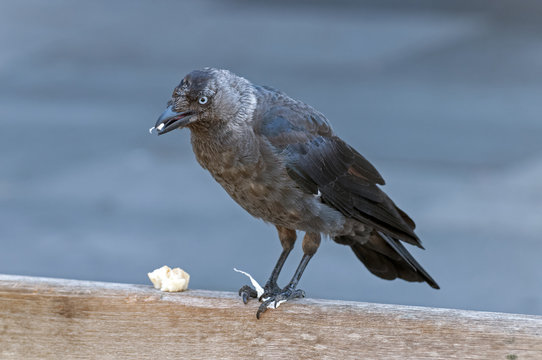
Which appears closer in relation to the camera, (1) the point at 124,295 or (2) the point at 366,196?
(1) the point at 124,295

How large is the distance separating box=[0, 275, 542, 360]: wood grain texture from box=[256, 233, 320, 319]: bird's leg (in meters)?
0.04

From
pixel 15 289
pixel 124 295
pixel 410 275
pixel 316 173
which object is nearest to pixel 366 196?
pixel 316 173

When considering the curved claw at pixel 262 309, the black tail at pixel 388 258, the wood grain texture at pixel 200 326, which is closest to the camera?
the wood grain texture at pixel 200 326

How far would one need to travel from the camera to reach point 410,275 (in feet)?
7.71

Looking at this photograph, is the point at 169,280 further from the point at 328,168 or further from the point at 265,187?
the point at 328,168

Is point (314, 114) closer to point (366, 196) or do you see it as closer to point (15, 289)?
point (366, 196)

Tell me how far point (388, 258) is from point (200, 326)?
96 centimetres

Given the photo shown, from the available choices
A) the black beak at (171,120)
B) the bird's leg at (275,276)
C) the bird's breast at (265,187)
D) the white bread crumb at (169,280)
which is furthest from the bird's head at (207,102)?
the bird's leg at (275,276)

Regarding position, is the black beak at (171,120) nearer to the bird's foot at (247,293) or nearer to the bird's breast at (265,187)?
the bird's breast at (265,187)

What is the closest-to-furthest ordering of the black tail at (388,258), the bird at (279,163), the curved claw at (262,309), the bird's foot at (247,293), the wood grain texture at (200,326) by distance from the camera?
the wood grain texture at (200,326) < the curved claw at (262,309) < the bird's foot at (247,293) < the bird at (279,163) < the black tail at (388,258)

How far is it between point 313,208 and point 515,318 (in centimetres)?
70

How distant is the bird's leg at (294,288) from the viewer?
170 cm

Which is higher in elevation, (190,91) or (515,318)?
(190,91)

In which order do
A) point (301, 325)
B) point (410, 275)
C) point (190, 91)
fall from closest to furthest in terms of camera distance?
point (301, 325) < point (190, 91) < point (410, 275)
